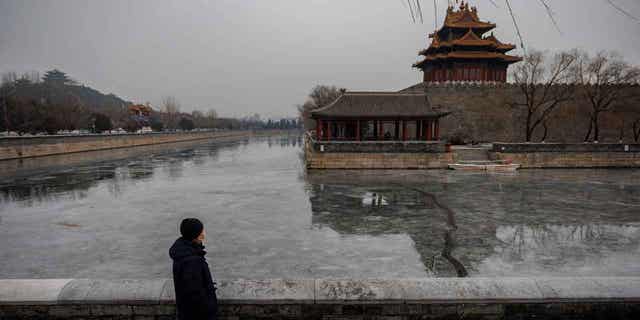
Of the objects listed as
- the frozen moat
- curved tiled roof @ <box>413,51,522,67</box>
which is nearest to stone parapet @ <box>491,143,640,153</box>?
the frozen moat

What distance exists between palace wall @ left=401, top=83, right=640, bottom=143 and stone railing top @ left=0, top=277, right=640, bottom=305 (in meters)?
31.9

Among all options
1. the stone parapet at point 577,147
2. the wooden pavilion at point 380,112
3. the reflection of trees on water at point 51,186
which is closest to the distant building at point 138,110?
the reflection of trees on water at point 51,186

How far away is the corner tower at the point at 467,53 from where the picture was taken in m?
33.6

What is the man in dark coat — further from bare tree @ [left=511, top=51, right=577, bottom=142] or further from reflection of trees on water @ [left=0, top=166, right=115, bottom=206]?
bare tree @ [left=511, top=51, right=577, bottom=142]

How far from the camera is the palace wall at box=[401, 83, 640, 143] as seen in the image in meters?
33.1

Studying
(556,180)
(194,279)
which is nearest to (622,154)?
(556,180)

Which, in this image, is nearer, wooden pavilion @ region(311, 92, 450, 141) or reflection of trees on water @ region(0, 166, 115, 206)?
reflection of trees on water @ region(0, 166, 115, 206)

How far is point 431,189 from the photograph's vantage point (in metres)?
14.0

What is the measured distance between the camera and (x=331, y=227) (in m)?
8.63

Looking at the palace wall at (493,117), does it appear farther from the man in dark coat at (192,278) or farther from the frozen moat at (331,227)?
the man in dark coat at (192,278)

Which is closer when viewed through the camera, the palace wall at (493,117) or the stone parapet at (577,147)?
the stone parapet at (577,147)

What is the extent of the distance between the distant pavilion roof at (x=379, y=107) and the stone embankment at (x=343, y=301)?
1930 cm

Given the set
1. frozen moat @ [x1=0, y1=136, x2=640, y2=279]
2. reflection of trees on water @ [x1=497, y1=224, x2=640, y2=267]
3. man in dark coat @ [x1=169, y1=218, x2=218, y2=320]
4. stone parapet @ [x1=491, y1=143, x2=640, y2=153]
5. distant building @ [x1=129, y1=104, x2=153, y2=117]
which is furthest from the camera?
distant building @ [x1=129, y1=104, x2=153, y2=117]

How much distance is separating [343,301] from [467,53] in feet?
119
